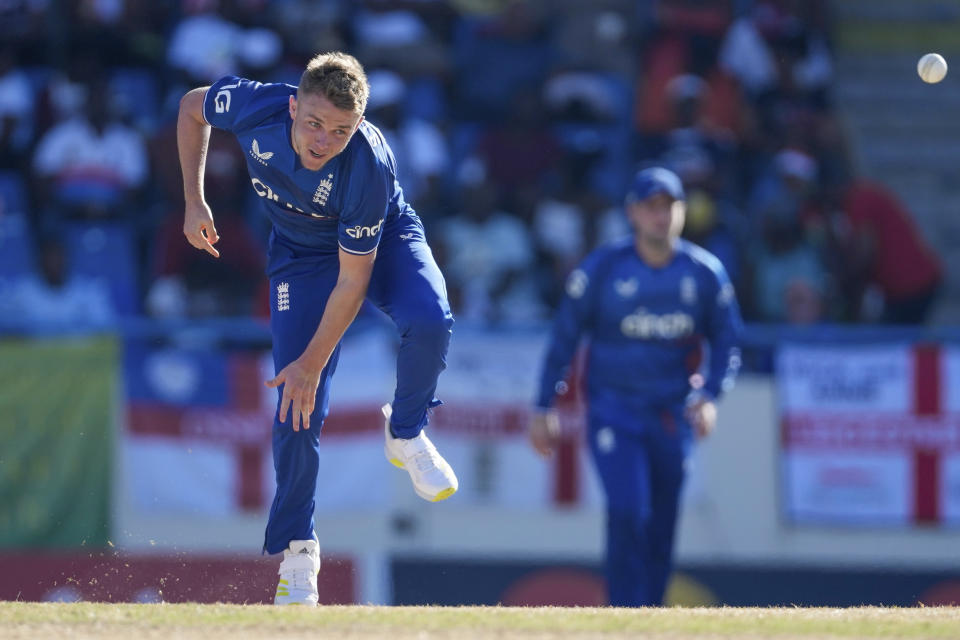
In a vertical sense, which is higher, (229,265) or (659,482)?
(229,265)

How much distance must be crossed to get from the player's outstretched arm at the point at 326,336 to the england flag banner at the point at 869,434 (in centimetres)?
515

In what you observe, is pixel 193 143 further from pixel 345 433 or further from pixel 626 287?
pixel 345 433

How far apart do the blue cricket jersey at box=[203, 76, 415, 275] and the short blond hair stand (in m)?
0.30

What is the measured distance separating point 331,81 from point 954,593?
21.9 ft

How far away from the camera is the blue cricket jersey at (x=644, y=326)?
8242 millimetres

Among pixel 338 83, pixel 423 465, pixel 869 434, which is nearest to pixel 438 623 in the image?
pixel 423 465

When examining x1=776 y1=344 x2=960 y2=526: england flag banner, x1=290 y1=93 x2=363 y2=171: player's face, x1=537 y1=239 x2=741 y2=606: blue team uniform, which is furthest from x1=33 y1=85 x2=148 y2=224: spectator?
x1=290 y1=93 x2=363 y2=171: player's face

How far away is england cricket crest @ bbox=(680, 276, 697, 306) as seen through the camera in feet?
27.3

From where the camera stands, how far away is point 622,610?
6.09 m

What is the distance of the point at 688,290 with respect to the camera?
8336 mm

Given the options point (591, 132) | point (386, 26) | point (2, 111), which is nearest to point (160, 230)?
point (2, 111)

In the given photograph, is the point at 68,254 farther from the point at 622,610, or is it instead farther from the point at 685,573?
the point at 622,610

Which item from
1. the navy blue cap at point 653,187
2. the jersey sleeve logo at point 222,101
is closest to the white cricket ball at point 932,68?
the navy blue cap at point 653,187

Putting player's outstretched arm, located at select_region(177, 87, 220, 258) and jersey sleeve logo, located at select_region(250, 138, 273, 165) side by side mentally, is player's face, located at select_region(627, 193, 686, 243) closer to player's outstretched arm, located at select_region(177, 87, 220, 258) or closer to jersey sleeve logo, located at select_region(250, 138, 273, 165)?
player's outstretched arm, located at select_region(177, 87, 220, 258)
